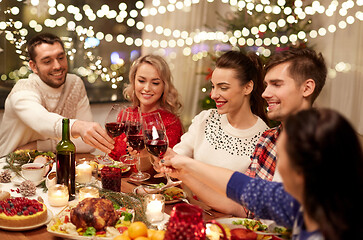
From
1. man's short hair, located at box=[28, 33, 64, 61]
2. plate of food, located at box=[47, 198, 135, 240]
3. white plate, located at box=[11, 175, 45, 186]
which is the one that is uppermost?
man's short hair, located at box=[28, 33, 64, 61]

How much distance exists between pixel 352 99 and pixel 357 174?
4.15m

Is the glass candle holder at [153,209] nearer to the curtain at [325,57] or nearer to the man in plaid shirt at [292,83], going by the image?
the man in plaid shirt at [292,83]

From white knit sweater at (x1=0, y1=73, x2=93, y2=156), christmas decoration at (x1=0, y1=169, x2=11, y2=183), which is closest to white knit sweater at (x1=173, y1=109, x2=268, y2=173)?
white knit sweater at (x1=0, y1=73, x2=93, y2=156)

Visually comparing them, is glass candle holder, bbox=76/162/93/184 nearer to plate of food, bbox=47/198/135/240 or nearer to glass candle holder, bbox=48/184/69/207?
glass candle holder, bbox=48/184/69/207

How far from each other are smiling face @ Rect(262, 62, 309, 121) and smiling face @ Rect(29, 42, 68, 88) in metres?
2.03

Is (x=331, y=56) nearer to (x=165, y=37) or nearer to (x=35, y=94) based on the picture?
(x=165, y=37)

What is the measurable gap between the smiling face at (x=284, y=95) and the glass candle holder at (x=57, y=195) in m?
1.06

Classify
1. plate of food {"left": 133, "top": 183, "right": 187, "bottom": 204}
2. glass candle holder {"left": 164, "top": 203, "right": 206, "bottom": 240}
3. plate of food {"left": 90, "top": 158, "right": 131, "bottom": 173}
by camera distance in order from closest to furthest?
glass candle holder {"left": 164, "top": 203, "right": 206, "bottom": 240}, plate of food {"left": 133, "top": 183, "right": 187, "bottom": 204}, plate of food {"left": 90, "top": 158, "right": 131, "bottom": 173}

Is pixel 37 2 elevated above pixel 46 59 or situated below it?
above

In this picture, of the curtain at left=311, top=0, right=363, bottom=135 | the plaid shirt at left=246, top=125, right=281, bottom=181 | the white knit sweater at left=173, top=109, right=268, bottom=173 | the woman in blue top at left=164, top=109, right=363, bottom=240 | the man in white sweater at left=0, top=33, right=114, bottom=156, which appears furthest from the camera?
the curtain at left=311, top=0, right=363, bottom=135

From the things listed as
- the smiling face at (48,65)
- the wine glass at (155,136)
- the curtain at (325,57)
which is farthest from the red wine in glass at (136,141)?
the curtain at (325,57)

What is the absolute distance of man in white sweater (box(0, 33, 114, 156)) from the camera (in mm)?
2865

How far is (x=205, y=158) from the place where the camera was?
97.0 inches

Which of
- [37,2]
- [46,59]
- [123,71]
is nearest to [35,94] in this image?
[46,59]
